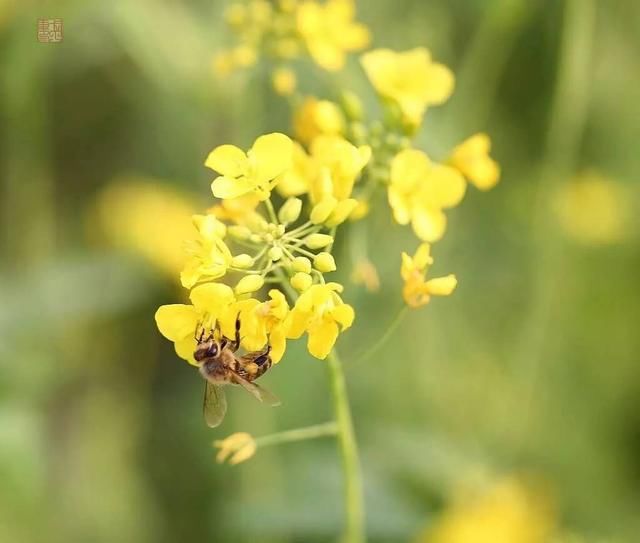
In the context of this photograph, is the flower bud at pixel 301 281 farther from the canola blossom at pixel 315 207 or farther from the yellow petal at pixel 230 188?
the yellow petal at pixel 230 188

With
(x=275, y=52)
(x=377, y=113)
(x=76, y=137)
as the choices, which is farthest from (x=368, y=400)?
(x=76, y=137)

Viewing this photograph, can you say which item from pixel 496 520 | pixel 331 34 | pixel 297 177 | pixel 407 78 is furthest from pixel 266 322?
pixel 496 520

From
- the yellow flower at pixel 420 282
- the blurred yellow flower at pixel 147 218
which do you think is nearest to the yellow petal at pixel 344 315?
the yellow flower at pixel 420 282

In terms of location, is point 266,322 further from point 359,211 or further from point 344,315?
point 359,211

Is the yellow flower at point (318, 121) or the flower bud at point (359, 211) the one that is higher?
the yellow flower at point (318, 121)

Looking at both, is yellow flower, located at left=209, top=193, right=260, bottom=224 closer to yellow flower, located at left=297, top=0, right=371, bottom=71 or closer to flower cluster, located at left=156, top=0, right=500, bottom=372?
flower cluster, located at left=156, top=0, right=500, bottom=372

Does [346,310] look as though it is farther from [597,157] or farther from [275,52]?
[597,157]
